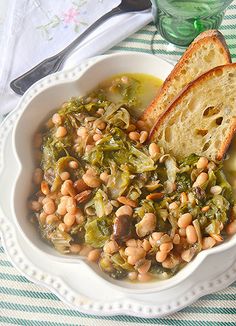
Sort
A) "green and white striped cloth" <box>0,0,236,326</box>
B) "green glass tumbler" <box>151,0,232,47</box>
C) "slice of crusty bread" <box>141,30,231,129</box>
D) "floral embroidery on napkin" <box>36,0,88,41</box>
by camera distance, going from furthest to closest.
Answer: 1. "floral embroidery on napkin" <box>36,0,88,41</box>
2. "green glass tumbler" <box>151,0,232,47</box>
3. "slice of crusty bread" <box>141,30,231,129</box>
4. "green and white striped cloth" <box>0,0,236,326</box>

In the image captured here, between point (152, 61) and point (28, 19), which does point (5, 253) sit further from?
point (28, 19)

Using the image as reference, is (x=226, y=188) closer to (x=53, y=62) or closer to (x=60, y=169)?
(x=60, y=169)

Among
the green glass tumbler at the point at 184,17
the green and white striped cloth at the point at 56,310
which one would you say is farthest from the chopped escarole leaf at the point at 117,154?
the green glass tumbler at the point at 184,17

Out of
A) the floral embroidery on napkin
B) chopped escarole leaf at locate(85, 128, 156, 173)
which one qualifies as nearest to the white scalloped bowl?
chopped escarole leaf at locate(85, 128, 156, 173)

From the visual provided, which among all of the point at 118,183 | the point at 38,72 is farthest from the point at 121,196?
the point at 38,72

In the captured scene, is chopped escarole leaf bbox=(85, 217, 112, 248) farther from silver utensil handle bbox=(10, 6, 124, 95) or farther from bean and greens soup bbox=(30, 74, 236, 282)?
silver utensil handle bbox=(10, 6, 124, 95)

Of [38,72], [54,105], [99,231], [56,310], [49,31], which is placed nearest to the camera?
[99,231]

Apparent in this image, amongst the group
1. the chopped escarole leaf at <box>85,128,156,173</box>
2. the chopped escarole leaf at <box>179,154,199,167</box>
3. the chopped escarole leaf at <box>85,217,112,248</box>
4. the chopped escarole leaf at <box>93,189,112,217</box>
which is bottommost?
the chopped escarole leaf at <box>85,217,112,248</box>
